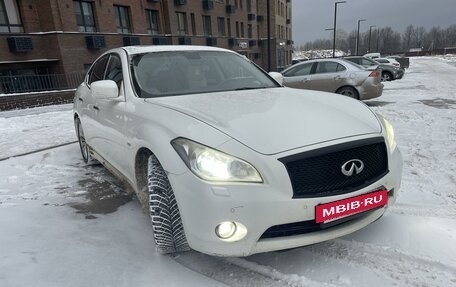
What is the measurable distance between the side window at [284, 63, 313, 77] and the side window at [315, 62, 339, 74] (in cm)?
30

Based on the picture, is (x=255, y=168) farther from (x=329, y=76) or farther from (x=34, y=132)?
(x=329, y=76)

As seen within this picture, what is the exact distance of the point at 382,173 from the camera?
241 centimetres

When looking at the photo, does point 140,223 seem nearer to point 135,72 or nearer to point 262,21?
point 135,72

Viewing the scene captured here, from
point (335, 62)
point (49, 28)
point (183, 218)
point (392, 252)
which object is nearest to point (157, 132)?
point (183, 218)

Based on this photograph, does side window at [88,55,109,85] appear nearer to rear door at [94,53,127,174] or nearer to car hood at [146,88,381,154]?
rear door at [94,53,127,174]

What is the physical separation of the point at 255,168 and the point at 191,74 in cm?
177

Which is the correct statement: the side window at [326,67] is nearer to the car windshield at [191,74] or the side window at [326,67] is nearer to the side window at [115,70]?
the car windshield at [191,74]

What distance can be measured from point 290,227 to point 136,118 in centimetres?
152

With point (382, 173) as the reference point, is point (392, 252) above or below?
below

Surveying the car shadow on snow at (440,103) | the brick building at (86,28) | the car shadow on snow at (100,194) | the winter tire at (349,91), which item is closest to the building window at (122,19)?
the brick building at (86,28)

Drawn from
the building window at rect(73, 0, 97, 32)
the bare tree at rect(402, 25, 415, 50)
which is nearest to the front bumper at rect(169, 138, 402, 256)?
the building window at rect(73, 0, 97, 32)

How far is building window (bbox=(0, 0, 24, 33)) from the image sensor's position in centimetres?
1684

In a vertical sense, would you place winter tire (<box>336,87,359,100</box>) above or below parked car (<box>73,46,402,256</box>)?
below

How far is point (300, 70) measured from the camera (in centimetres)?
1109
